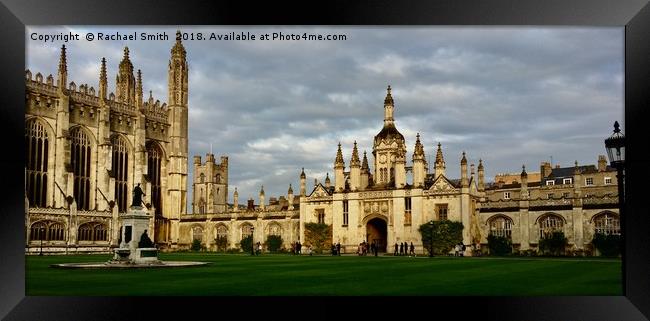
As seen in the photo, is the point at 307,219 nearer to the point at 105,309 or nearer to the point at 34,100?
the point at 34,100

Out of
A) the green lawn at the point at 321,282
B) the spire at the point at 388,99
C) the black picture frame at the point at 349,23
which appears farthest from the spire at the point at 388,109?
the black picture frame at the point at 349,23

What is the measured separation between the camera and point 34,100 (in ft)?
163

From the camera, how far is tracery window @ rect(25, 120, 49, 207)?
48656mm

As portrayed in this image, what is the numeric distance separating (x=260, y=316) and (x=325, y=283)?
15.1 feet

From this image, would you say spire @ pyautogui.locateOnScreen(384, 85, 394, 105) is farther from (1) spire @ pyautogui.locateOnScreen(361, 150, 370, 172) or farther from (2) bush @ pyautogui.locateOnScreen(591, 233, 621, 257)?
(2) bush @ pyautogui.locateOnScreen(591, 233, 621, 257)

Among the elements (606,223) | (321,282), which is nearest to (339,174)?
(606,223)

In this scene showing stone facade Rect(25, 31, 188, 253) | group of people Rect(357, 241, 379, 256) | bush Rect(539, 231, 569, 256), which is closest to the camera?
bush Rect(539, 231, 569, 256)

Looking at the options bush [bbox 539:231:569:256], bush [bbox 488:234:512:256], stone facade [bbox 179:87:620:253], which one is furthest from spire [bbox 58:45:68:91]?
bush [bbox 539:231:569:256]

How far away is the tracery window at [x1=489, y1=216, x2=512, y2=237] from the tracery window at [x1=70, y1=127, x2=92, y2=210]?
31.5 meters

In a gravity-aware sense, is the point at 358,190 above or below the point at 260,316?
above

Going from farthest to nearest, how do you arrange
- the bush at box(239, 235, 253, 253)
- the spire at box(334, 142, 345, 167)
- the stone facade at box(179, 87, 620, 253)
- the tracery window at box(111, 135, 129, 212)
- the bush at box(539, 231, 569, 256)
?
the tracery window at box(111, 135, 129, 212)
the bush at box(239, 235, 253, 253)
the spire at box(334, 142, 345, 167)
the stone facade at box(179, 87, 620, 253)
the bush at box(539, 231, 569, 256)

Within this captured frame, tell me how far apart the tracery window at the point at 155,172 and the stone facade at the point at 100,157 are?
92mm

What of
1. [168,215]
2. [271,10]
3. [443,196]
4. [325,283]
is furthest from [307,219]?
[271,10]

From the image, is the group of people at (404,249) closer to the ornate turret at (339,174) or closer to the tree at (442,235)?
the tree at (442,235)
